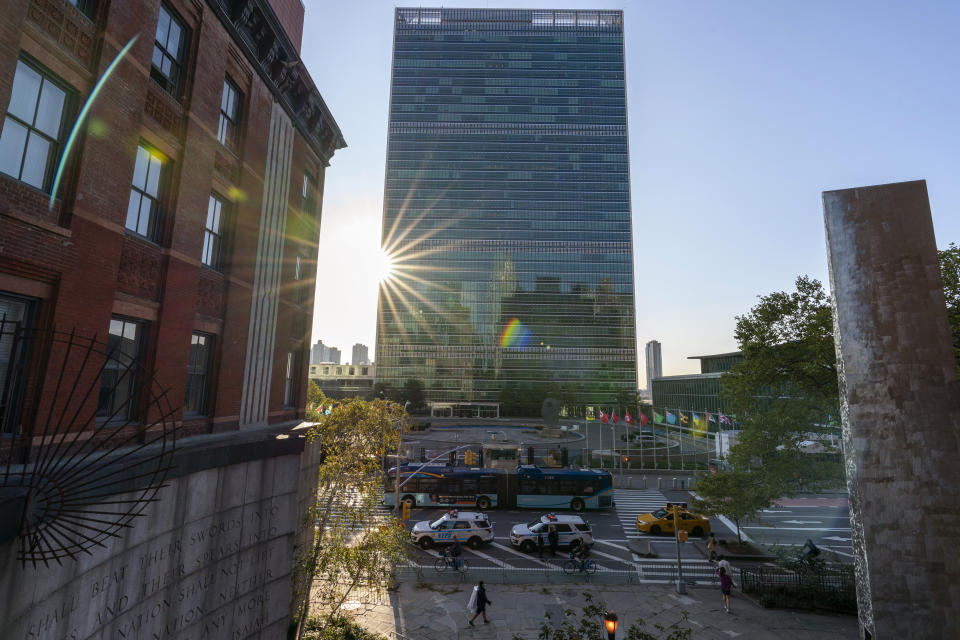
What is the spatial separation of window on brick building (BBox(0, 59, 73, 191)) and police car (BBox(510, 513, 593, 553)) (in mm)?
23447

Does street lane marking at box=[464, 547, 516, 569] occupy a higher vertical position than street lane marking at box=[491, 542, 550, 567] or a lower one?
higher

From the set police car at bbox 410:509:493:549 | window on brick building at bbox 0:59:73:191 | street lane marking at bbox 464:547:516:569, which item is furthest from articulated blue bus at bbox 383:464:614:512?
window on brick building at bbox 0:59:73:191

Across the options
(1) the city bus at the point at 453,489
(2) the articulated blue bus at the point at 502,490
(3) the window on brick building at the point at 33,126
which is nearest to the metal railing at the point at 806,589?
(2) the articulated blue bus at the point at 502,490

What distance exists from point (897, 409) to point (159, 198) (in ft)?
57.4

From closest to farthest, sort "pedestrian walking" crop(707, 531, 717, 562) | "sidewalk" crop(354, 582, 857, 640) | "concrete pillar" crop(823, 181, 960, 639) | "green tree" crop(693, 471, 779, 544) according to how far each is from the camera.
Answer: "concrete pillar" crop(823, 181, 960, 639) < "sidewalk" crop(354, 582, 857, 640) < "green tree" crop(693, 471, 779, 544) < "pedestrian walking" crop(707, 531, 717, 562)

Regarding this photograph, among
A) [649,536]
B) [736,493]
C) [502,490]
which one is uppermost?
[736,493]

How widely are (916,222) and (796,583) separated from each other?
1594 centimetres

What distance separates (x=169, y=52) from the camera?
418 inches

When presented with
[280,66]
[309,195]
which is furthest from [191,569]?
[280,66]

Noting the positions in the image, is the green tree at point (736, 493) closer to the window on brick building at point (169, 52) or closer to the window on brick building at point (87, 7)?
the window on brick building at point (169, 52)

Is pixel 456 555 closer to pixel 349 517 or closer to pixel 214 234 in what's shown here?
pixel 349 517

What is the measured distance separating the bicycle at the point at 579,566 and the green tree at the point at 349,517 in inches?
412

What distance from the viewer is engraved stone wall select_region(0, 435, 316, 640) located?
5949 mm

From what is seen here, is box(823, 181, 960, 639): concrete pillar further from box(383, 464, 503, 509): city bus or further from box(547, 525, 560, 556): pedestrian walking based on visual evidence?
box(383, 464, 503, 509): city bus
